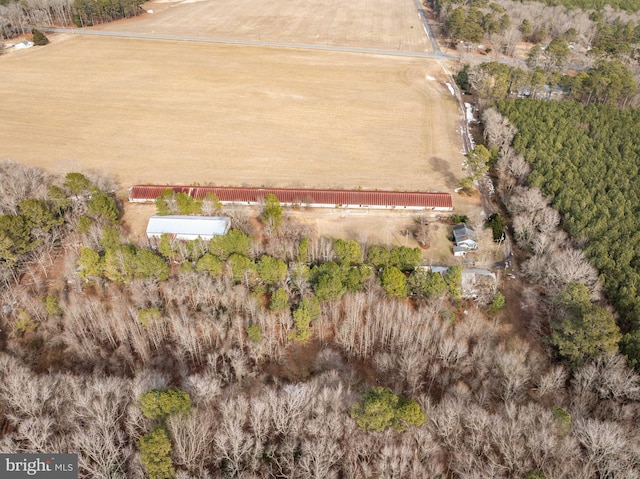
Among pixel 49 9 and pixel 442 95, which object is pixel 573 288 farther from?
pixel 49 9

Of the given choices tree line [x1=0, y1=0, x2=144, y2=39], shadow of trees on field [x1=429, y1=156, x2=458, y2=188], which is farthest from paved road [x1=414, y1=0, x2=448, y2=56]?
tree line [x1=0, y1=0, x2=144, y2=39]

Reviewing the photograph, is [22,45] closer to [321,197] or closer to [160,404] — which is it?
[321,197]

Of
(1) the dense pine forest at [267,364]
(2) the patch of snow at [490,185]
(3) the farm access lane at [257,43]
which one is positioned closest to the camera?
(1) the dense pine forest at [267,364]

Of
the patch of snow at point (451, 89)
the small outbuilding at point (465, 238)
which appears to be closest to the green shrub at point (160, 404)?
the small outbuilding at point (465, 238)

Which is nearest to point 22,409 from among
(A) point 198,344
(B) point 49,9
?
(A) point 198,344

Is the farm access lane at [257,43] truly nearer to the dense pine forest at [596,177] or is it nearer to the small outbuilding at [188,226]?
the dense pine forest at [596,177]

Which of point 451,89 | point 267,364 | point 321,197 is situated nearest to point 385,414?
point 267,364
